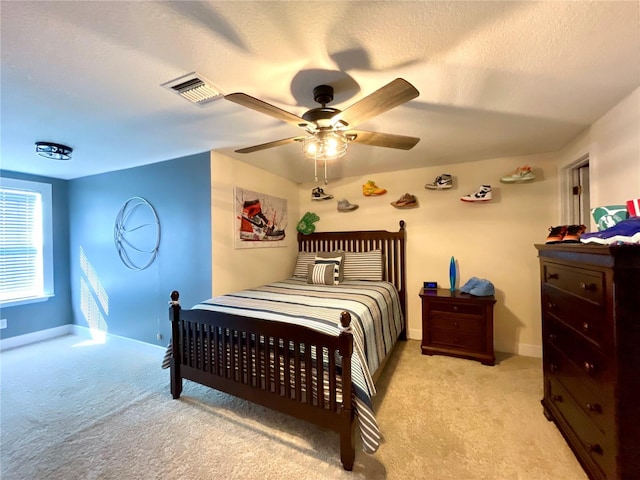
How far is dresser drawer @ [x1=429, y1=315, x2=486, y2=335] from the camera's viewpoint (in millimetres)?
2729

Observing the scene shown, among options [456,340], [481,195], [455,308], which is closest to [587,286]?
[455,308]

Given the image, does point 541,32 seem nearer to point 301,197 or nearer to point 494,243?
point 494,243

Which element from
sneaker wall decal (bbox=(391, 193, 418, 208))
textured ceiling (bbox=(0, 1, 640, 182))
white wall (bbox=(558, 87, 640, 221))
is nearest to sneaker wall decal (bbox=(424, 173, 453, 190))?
sneaker wall decal (bbox=(391, 193, 418, 208))

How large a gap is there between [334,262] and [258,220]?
3.58 ft

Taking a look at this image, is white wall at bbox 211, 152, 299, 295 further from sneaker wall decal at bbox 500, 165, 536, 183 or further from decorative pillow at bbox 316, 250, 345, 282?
sneaker wall decal at bbox 500, 165, 536, 183

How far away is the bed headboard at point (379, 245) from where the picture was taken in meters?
3.48

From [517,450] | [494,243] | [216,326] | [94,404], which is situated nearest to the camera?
[517,450]

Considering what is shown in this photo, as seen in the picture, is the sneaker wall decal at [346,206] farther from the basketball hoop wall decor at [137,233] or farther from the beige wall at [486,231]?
the basketball hoop wall decor at [137,233]

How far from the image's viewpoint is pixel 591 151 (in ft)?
7.09

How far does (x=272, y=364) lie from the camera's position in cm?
181

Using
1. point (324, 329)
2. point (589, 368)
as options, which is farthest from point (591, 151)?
point (324, 329)

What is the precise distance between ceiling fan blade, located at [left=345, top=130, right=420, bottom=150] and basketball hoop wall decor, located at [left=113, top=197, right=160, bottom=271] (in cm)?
255

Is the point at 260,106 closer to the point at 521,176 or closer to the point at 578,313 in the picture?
the point at 578,313

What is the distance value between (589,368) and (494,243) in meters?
1.98
